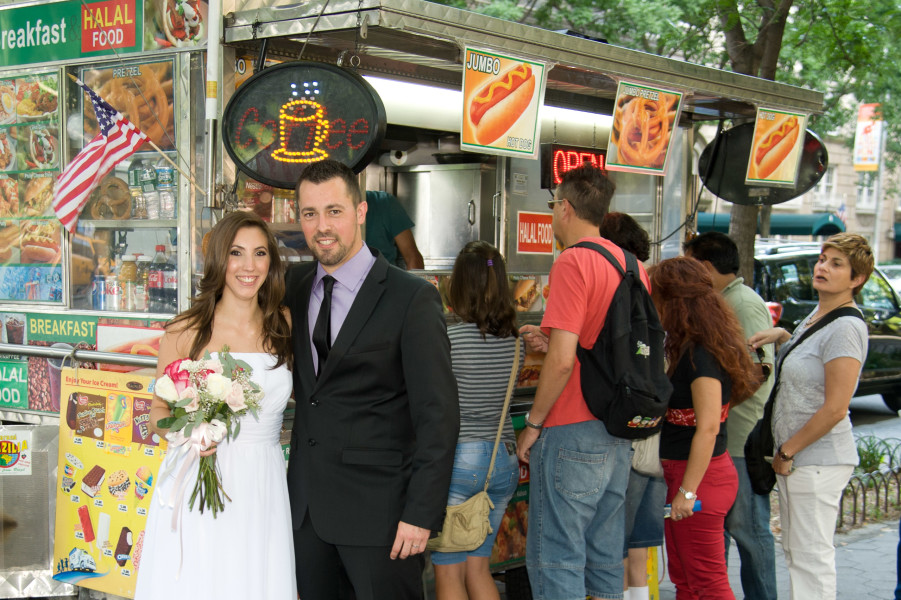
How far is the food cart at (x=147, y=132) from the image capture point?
13.8 feet

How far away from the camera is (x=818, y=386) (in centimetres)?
441

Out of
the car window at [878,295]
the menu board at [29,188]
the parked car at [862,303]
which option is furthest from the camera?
the car window at [878,295]

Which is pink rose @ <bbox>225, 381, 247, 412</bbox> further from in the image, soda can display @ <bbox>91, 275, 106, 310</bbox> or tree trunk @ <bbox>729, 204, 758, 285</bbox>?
tree trunk @ <bbox>729, 204, 758, 285</bbox>

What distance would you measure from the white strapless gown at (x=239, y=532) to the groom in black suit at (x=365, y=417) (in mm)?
83

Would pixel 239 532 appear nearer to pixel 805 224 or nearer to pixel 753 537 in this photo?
pixel 753 537

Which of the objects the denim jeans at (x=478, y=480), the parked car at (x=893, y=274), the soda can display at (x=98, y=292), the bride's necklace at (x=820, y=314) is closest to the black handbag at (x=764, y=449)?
the bride's necklace at (x=820, y=314)

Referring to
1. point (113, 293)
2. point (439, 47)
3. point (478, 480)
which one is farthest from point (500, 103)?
point (113, 293)

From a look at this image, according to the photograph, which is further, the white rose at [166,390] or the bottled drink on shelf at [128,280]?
the bottled drink on shelf at [128,280]

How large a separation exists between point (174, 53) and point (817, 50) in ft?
26.6

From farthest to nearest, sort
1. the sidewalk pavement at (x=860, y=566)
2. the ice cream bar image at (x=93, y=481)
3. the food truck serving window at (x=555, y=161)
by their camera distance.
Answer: the food truck serving window at (x=555, y=161) → the sidewalk pavement at (x=860, y=566) → the ice cream bar image at (x=93, y=481)

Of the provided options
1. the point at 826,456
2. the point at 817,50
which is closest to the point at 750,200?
the point at 826,456

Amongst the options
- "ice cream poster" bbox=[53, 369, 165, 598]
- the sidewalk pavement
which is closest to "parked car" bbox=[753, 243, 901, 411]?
the sidewalk pavement

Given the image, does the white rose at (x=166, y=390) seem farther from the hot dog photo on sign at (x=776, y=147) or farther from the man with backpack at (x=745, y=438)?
the hot dog photo on sign at (x=776, y=147)

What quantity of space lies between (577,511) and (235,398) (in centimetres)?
168
